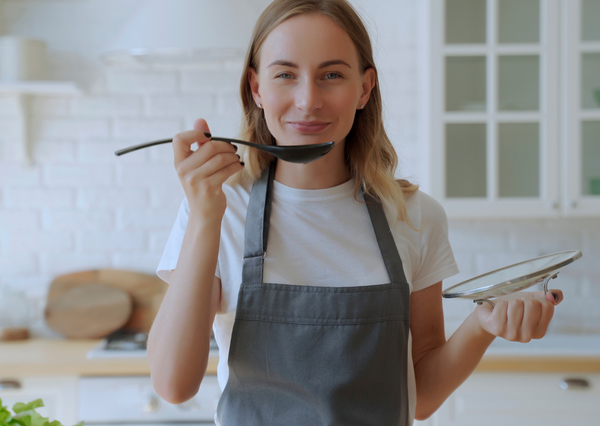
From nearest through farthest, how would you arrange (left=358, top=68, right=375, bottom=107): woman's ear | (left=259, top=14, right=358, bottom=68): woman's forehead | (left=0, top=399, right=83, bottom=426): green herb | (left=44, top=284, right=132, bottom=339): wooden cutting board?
(left=0, top=399, right=83, bottom=426): green herb, (left=259, top=14, right=358, bottom=68): woman's forehead, (left=358, top=68, right=375, bottom=107): woman's ear, (left=44, top=284, right=132, bottom=339): wooden cutting board

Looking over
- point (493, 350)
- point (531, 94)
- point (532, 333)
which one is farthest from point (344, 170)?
point (531, 94)

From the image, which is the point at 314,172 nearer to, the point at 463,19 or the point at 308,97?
the point at 308,97

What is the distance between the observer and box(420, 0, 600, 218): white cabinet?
218cm

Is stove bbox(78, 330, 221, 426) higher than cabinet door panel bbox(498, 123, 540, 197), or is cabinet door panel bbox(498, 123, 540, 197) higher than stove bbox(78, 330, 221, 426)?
cabinet door panel bbox(498, 123, 540, 197)

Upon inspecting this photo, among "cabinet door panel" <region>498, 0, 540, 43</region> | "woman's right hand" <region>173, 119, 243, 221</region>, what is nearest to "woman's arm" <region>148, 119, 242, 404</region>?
"woman's right hand" <region>173, 119, 243, 221</region>

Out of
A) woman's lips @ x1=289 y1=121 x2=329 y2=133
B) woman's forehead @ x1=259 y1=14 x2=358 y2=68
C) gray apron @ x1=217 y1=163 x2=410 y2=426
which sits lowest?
gray apron @ x1=217 y1=163 x2=410 y2=426

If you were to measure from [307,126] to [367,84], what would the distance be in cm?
20

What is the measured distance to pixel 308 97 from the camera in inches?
37.2

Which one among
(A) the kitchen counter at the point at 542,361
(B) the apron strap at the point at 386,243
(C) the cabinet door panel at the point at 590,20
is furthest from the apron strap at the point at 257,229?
(C) the cabinet door panel at the point at 590,20

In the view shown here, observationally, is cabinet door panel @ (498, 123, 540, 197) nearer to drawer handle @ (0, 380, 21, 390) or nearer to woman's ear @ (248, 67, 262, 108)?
woman's ear @ (248, 67, 262, 108)

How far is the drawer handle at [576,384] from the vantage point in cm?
194

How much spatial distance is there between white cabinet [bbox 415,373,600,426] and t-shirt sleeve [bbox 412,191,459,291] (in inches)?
39.4

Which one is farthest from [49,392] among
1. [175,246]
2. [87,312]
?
[175,246]

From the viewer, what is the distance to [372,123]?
3.85ft
